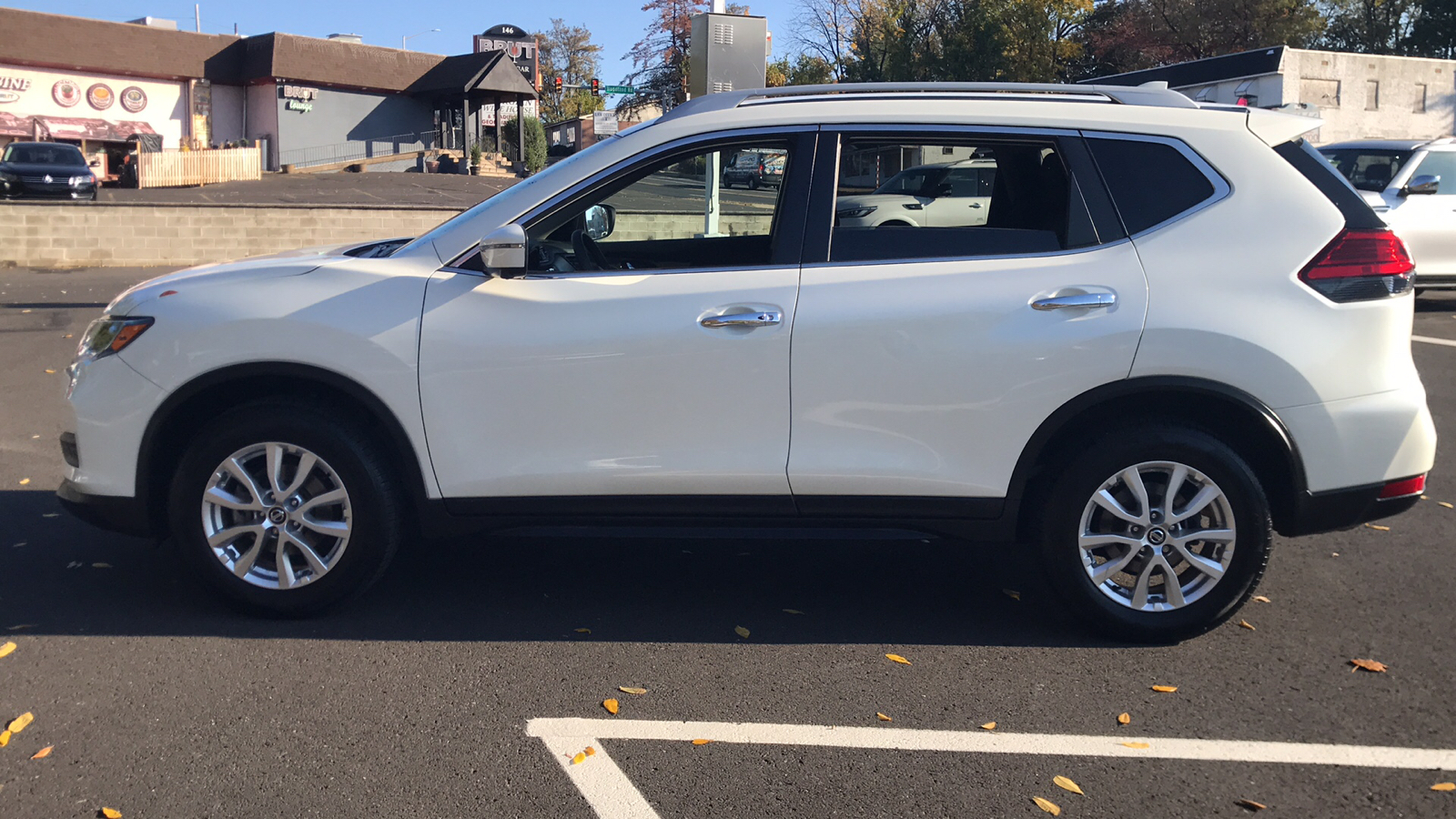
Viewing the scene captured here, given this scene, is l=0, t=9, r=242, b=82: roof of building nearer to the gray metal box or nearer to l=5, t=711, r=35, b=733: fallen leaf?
the gray metal box

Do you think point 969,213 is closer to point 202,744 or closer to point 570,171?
point 570,171

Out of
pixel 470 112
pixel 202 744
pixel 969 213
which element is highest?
pixel 470 112

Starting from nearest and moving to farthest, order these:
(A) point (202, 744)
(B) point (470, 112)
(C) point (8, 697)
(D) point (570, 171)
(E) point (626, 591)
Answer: (A) point (202, 744), (C) point (8, 697), (D) point (570, 171), (E) point (626, 591), (B) point (470, 112)

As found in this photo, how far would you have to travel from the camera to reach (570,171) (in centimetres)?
427

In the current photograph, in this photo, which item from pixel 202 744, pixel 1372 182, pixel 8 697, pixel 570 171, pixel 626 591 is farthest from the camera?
pixel 1372 182

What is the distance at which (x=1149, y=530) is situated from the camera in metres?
4.14

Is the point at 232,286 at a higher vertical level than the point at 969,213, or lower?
lower

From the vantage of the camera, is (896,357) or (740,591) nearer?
(896,357)

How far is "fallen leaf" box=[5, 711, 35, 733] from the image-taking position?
3.53 metres

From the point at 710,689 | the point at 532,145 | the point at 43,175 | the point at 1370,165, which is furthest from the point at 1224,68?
the point at 710,689

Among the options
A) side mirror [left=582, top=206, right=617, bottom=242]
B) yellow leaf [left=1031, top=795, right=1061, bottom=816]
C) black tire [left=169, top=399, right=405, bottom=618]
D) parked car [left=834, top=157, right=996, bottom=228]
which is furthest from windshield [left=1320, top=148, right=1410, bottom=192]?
black tire [left=169, top=399, right=405, bottom=618]

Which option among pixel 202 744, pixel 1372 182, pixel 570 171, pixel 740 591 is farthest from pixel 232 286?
pixel 1372 182

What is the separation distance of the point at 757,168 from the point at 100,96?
4552 cm

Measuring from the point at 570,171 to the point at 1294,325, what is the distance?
2530mm
